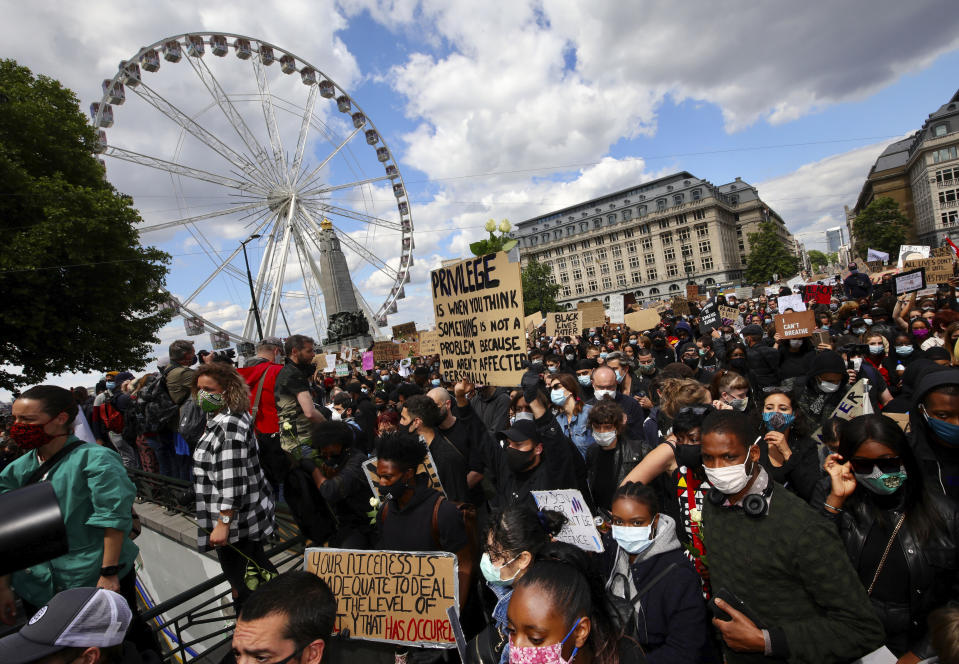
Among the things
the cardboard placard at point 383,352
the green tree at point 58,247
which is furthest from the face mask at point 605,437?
the green tree at point 58,247

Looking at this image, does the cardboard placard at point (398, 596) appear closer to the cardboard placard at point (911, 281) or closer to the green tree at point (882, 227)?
the cardboard placard at point (911, 281)

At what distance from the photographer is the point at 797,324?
596 centimetres

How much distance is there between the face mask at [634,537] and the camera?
221 centimetres

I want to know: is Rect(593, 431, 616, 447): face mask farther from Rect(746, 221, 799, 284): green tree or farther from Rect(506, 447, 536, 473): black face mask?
Rect(746, 221, 799, 284): green tree

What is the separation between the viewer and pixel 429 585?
2.57 metres

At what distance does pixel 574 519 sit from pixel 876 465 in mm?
1369

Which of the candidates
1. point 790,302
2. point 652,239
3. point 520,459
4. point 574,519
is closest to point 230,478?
point 520,459

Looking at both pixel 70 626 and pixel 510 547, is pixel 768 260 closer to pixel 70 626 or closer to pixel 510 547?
pixel 510 547

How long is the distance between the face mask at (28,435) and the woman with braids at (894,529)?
3.83 meters

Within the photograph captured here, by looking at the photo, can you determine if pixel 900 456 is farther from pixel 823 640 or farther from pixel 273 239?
pixel 273 239

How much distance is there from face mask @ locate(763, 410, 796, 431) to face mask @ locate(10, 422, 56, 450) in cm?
422

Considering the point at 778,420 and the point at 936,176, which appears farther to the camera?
the point at 936,176

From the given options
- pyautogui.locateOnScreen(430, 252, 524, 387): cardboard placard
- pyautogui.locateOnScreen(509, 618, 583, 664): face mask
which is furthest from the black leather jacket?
pyautogui.locateOnScreen(430, 252, 524, 387): cardboard placard

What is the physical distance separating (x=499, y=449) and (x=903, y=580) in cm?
260
